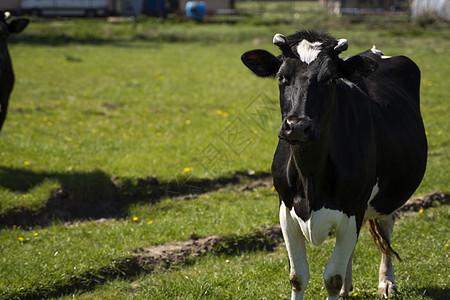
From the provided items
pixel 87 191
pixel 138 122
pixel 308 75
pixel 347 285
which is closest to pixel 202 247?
pixel 347 285

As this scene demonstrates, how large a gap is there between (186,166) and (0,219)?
312 centimetres

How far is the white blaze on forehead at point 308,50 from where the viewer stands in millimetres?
3918

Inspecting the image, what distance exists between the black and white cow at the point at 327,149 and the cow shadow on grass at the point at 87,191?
368 cm

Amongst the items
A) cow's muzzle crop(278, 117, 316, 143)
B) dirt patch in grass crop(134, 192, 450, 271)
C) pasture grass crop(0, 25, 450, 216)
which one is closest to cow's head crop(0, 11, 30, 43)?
pasture grass crop(0, 25, 450, 216)

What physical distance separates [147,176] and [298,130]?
5.09m

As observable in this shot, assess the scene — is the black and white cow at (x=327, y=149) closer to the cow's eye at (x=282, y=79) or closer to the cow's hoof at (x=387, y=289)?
the cow's eye at (x=282, y=79)

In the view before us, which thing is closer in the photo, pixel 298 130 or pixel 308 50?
pixel 298 130

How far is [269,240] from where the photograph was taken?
21.4 ft

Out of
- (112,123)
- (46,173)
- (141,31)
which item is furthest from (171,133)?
(141,31)

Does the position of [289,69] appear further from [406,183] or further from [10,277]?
[10,277]

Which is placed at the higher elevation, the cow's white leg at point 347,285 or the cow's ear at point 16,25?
the cow's ear at point 16,25

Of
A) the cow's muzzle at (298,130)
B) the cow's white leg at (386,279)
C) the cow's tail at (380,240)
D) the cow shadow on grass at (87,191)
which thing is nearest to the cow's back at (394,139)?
the cow's tail at (380,240)

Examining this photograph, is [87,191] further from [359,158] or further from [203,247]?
[359,158]

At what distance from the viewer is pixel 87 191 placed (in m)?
7.84
